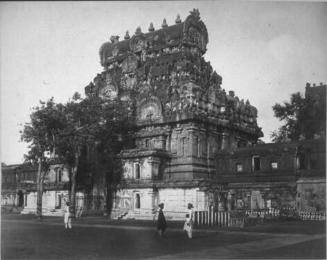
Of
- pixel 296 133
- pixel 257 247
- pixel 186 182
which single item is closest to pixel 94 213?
pixel 186 182

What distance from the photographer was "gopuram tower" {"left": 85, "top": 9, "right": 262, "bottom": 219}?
120 ft

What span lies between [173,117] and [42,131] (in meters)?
11.0

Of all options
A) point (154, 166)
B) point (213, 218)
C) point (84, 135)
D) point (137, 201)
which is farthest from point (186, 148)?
point (213, 218)

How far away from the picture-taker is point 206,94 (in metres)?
42.6

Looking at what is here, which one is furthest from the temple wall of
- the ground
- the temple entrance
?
the temple entrance

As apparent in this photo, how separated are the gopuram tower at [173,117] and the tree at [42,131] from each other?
6.14 m

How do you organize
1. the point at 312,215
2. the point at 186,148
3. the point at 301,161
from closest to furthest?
the point at 312,215 → the point at 301,161 → the point at 186,148

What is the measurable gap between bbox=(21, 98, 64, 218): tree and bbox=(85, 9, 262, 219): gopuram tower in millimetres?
6145

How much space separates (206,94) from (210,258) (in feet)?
93.5

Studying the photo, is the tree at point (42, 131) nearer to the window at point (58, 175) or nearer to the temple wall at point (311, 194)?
the window at point (58, 175)

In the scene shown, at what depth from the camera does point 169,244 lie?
18.2 meters

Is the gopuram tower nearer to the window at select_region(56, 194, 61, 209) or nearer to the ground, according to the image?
the window at select_region(56, 194, 61, 209)

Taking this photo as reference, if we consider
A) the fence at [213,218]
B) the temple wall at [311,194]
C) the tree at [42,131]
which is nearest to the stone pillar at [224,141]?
the temple wall at [311,194]

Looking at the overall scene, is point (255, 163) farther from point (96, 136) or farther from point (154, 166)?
point (96, 136)
